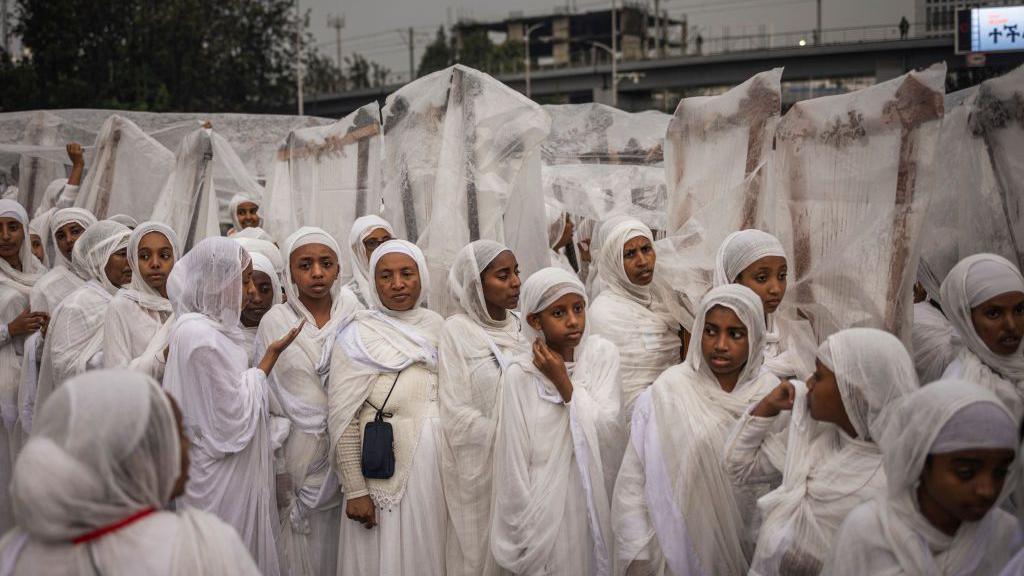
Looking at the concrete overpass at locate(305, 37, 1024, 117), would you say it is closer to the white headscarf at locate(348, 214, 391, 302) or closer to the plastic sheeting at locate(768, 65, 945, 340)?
the plastic sheeting at locate(768, 65, 945, 340)

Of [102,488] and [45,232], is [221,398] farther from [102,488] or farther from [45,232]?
[45,232]

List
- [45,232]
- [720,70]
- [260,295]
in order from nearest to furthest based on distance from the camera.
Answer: [260,295], [45,232], [720,70]

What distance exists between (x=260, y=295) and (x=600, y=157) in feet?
12.4

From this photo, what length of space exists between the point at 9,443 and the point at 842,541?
19.1ft

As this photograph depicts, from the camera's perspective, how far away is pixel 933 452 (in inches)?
97.0

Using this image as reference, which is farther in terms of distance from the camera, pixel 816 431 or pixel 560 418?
pixel 560 418

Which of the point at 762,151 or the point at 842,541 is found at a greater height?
the point at 762,151

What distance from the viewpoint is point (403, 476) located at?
4449mm

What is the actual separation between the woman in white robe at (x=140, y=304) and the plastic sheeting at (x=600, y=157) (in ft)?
11.4

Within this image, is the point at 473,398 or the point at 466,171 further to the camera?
the point at 466,171

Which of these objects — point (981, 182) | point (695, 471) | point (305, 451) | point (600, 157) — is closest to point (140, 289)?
point (305, 451)

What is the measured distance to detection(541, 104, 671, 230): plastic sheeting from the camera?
7785mm

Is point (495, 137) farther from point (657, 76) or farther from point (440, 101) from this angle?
point (657, 76)

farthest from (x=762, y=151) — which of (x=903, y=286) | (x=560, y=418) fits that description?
(x=560, y=418)
